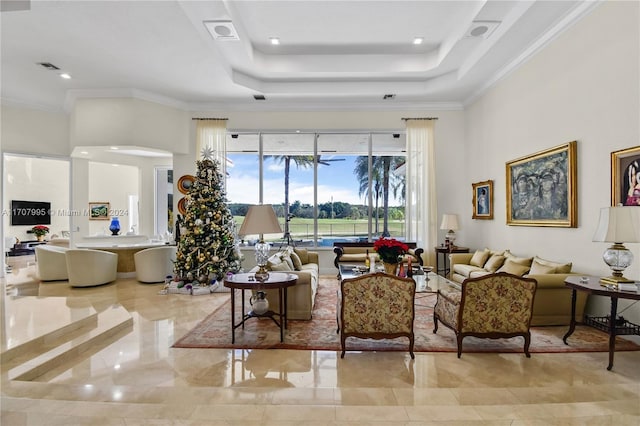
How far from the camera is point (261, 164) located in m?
7.95

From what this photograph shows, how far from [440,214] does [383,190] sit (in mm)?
1374

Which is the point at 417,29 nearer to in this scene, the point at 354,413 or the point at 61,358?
the point at 354,413

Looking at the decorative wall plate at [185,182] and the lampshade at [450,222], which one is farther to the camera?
the decorative wall plate at [185,182]

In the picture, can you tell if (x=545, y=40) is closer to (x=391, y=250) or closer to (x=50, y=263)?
(x=391, y=250)

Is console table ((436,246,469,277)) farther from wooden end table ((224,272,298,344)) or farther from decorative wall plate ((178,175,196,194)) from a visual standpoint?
decorative wall plate ((178,175,196,194))

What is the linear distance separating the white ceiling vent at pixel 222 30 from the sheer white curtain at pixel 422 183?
165 inches

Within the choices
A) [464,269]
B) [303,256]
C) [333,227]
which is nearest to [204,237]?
[303,256]

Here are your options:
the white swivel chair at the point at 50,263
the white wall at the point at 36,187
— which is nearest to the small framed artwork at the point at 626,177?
the white swivel chair at the point at 50,263

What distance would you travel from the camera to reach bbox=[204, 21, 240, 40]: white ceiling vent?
4.63 metres

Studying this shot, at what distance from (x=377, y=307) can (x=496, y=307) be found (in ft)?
3.76

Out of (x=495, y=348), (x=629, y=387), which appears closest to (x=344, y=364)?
(x=495, y=348)

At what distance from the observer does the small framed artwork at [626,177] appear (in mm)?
3568

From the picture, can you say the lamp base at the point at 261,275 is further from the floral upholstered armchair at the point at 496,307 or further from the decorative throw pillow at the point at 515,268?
the decorative throw pillow at the point at 515,268

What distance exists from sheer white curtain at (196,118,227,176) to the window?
31 cm
